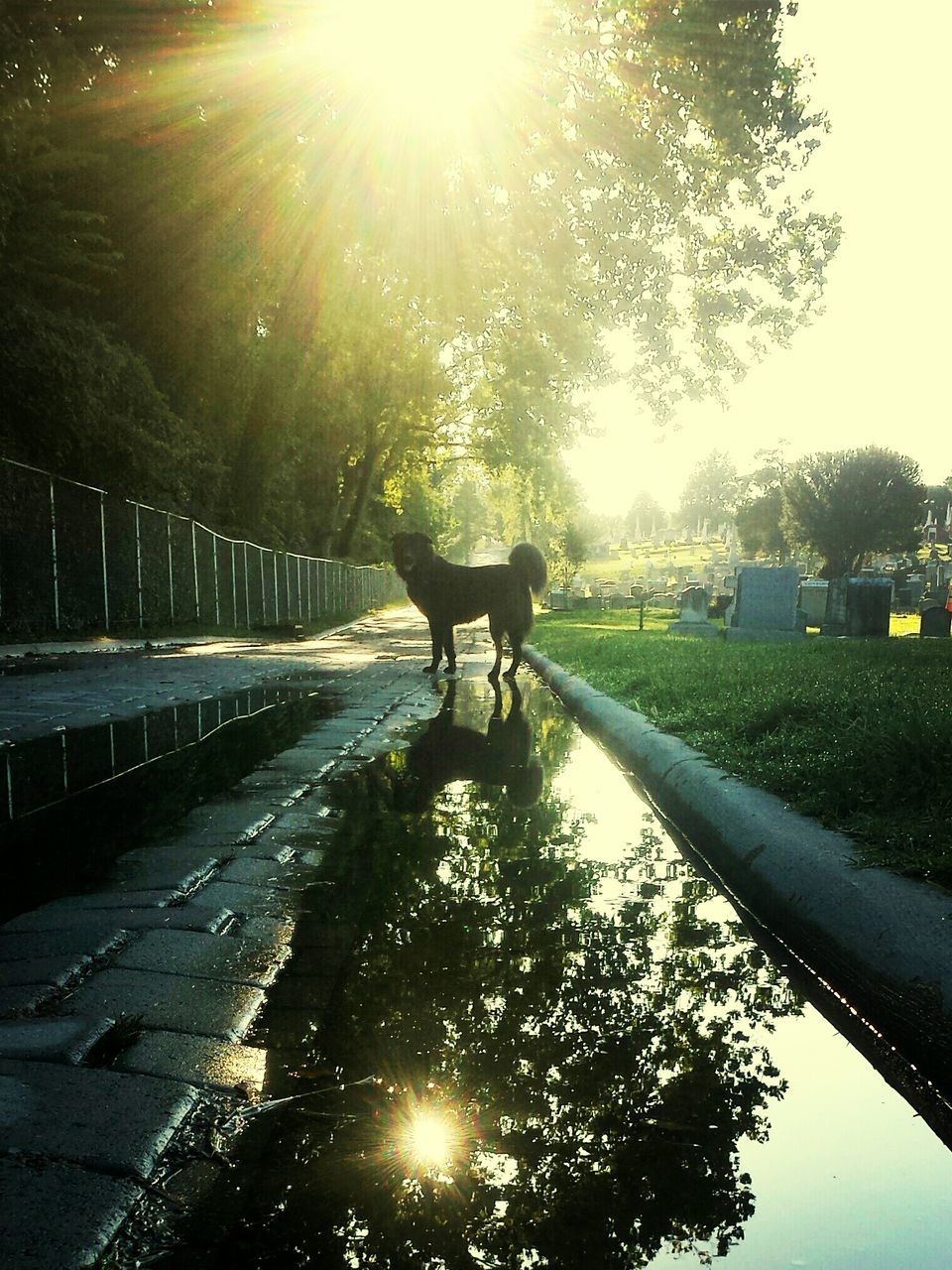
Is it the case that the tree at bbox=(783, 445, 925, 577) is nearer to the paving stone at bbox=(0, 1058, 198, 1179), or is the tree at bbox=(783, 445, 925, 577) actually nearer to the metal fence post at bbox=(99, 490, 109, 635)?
the metal fence post at bbox=(99, 490, 109, 635)

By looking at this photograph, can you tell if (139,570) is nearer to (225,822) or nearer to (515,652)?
(515,652)

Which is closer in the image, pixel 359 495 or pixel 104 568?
pixel 104 568

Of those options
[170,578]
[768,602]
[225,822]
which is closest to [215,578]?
[170,578]

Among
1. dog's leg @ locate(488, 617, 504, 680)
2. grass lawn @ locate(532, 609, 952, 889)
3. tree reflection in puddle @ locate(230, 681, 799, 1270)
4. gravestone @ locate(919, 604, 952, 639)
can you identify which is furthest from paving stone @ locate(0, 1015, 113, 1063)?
gravestone @ locate(919, 604, 952, 639)

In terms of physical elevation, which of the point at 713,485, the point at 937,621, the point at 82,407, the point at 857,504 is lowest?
the point at 937,621

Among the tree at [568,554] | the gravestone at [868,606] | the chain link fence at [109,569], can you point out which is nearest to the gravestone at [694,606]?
the gravestone at [868,606]

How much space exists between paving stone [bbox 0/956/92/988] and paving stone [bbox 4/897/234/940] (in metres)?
0.21

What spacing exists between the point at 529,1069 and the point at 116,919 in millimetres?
1486

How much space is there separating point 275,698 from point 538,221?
11.6 meters

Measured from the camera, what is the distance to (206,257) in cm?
1930

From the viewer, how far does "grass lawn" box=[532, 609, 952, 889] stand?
3768 millimetres

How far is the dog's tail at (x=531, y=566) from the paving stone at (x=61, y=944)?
28.8ft

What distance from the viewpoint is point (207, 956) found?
287cm

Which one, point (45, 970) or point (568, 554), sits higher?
point (568, 554)
